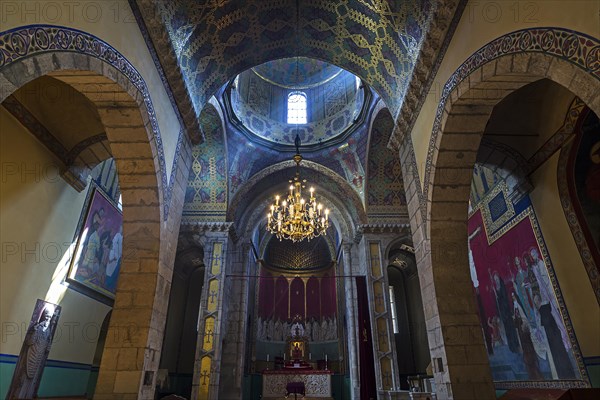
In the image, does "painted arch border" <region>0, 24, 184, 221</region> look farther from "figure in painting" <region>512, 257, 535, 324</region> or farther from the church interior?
"figure in painting" <region>512, 257, 535, 324</region>

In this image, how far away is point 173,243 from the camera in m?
5.81

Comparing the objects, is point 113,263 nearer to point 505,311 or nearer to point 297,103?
point 297,103

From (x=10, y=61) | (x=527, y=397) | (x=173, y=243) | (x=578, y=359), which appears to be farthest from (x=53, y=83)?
(x=578, y=359)

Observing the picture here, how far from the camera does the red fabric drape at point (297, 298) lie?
17547 mm

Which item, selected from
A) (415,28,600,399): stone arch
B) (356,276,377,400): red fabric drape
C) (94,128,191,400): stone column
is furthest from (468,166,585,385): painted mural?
(94,128,191,400): stone column

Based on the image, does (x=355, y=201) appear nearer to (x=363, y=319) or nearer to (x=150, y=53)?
(x=363, y=319)

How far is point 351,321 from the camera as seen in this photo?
1157 centimetres

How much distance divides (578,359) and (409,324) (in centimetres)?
993

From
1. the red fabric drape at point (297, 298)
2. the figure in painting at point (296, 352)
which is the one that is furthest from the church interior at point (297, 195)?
the red fabric drape at point (297, 298)

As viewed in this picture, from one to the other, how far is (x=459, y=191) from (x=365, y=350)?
6622mm

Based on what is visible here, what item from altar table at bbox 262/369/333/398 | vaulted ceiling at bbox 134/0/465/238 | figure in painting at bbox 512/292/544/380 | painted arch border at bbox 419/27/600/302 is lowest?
altar table at bbox 262/369/333/398

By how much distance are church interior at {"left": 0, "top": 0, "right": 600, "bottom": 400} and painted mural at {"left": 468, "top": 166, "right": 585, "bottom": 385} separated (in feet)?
0.14

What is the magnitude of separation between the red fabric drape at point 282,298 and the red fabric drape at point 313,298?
41.8 inches

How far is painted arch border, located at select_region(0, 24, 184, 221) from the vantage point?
2.75m
